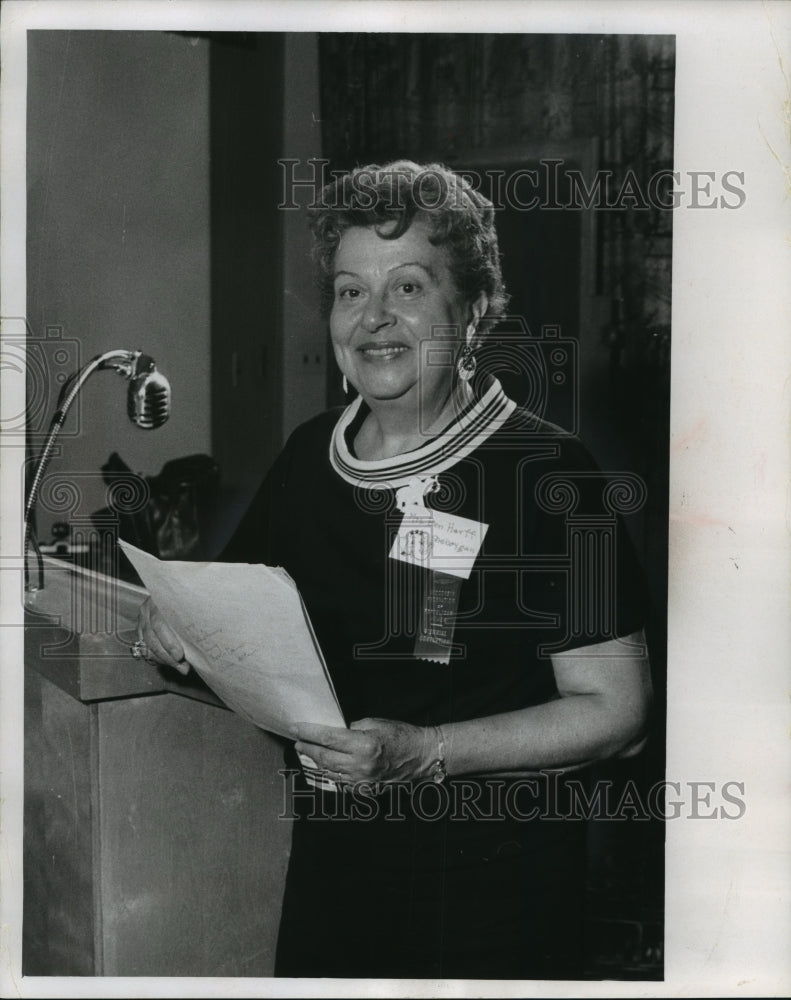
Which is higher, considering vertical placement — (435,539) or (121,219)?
(121,219)

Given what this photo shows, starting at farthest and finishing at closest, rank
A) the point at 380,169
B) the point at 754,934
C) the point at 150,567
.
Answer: the point at 754,934, the point at 380,169, the point at 150,567

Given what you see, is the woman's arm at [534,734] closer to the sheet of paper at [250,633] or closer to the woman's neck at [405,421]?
the sheet of paper at [250,633]

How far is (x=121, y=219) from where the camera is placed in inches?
65.5

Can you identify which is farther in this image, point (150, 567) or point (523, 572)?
point (523, 572)

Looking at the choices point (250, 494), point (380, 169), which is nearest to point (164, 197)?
point (380, 169)

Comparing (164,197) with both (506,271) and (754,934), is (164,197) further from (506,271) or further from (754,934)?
(754,934)

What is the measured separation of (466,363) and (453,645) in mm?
482

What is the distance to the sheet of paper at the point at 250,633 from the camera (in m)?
1.45

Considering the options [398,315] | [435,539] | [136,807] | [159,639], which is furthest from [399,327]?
[136,807]

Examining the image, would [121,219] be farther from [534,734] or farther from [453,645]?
[534,734]

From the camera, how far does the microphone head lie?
5.44ft

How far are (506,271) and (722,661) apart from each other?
790mm

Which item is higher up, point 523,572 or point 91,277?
point 91,277

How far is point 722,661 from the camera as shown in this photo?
1712 millimetres
